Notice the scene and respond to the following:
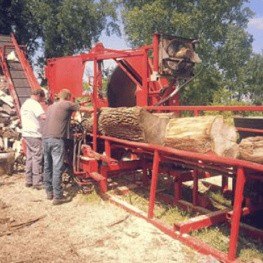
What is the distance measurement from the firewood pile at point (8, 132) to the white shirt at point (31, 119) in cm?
119

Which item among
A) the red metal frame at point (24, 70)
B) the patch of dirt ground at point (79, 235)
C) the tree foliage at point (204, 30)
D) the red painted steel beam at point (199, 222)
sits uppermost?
the tree foliage at point (204, 30)

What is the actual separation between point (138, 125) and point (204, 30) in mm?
19203

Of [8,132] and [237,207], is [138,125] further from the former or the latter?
[8,132]

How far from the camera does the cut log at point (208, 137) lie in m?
4.31

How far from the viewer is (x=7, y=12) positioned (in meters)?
21.0

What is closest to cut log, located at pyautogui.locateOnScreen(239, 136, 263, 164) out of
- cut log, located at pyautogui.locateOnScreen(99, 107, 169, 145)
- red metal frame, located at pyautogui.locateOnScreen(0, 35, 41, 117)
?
cut log, located at pyautogui.locateOnScreen(99, 107, 169, 145)

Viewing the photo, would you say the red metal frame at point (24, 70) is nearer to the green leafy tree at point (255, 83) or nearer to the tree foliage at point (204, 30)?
the tree foliage at point (204, 30)

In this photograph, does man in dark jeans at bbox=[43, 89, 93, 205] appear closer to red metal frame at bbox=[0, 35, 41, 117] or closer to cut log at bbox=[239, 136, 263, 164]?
cut log at bbox=[239, 136, 263, 164]

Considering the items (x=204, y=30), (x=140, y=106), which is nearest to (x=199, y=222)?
(x=140, y=106)

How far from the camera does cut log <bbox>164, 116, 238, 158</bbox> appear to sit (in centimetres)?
431

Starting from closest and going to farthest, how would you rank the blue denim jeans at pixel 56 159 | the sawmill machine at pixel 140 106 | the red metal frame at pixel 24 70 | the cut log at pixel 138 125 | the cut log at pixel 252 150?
the cut log at pixel 252 150 < the cut log at pixel 138 125 < the sawmill machine at pixel 140 106 < the blue denim jeans at pixel 56 159 < the red metal frame at pixel 24 70

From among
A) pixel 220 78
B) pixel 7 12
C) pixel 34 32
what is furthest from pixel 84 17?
pixel 220 78

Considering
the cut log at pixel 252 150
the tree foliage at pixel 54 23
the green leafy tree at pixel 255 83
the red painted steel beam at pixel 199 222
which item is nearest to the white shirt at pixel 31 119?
the red painted steel beam at pixel 199 222

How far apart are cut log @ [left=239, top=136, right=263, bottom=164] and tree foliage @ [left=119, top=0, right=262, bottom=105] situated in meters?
18.6
